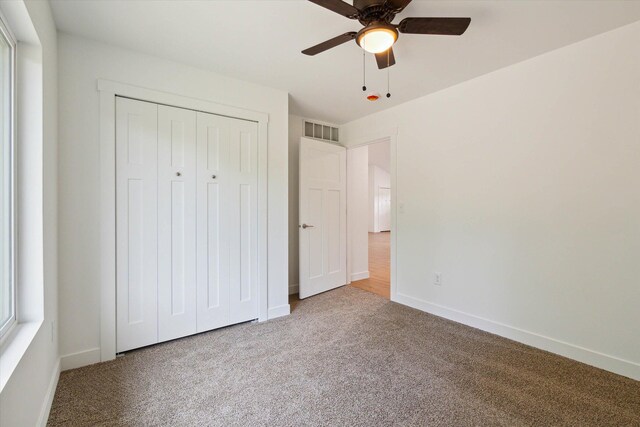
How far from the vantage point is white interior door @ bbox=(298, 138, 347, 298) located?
3.61 meters

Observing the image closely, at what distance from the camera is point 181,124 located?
2.46m

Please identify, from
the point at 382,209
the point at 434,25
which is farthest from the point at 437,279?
the point at 382,209

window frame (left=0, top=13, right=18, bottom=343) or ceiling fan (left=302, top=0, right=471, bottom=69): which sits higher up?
ceiling fan (left=302, top=0, right=471, bottom=69)

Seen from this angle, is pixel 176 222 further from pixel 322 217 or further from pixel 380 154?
pixel 380 154

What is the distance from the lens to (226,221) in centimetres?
271

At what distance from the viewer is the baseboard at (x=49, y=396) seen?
1.48m

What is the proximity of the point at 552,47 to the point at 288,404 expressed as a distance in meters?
3.19

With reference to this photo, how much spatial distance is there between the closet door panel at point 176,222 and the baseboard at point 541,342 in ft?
8.09

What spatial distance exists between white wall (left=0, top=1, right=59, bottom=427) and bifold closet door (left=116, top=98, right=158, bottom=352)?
39cm

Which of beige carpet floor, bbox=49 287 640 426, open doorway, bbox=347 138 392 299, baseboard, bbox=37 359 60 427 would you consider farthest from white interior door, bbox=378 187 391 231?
baseboard, bbox=37 359 60 427

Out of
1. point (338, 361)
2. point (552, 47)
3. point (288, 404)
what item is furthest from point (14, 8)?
point (552, 47)

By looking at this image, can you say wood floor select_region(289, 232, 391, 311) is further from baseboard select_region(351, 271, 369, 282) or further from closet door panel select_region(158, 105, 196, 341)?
closet door panel select_region(158, 105, 196, 341)

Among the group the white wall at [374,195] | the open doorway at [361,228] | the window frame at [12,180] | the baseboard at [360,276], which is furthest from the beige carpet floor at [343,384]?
the white wall at [374,195]

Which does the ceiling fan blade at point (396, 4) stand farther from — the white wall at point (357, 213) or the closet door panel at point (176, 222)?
the white wall at point (357, 213)
